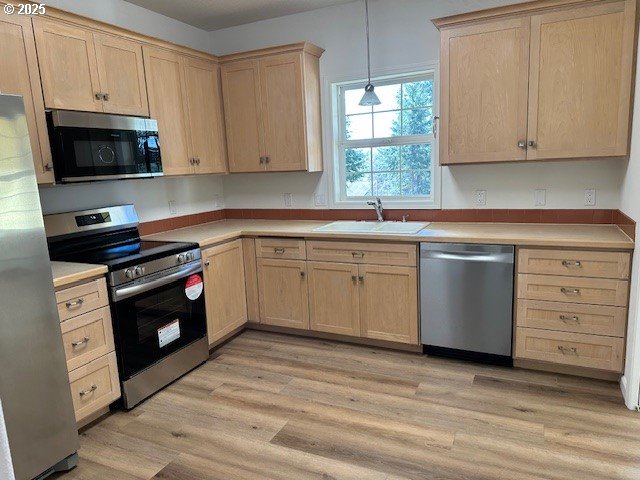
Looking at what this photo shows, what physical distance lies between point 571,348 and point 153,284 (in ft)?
8.36

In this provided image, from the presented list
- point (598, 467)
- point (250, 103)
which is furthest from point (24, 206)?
point (598, 467)

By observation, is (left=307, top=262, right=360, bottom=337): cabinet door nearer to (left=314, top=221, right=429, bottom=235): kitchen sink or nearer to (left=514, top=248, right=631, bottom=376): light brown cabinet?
(left=314, top=221, right=429, bottom=235): kitchen sink

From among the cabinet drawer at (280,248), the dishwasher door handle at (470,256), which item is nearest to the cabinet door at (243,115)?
the cabinet drawer at (280,248)

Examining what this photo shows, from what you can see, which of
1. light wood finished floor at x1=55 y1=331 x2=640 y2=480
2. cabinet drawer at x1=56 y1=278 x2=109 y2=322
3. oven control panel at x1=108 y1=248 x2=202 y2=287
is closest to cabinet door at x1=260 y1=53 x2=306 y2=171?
oven control panel at x1=108 y1=248 x2=202 y2=287

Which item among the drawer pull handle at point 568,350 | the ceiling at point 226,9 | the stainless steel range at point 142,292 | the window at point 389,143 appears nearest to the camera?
the stainless steel range at point 142,292

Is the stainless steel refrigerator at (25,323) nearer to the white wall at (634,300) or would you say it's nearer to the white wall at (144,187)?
the white wall at (144,187)

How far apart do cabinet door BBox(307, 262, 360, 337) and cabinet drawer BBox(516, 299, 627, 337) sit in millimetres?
1112

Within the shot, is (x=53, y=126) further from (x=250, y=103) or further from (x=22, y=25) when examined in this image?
(x=250, y=103)

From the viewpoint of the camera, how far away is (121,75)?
2.87 m

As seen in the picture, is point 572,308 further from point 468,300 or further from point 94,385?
point 94,385

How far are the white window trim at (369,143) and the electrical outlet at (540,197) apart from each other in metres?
0.67

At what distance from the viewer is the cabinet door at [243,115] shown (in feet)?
11.9

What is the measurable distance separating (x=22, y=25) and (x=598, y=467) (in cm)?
352

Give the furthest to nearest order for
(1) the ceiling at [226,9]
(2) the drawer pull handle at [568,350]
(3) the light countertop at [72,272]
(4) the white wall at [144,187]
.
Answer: (1) the ceiling at [226,9], (4) the white wall at [144,187], (2) the drawer pull handle at [568,350], (3) the light countertop at [72,272]
